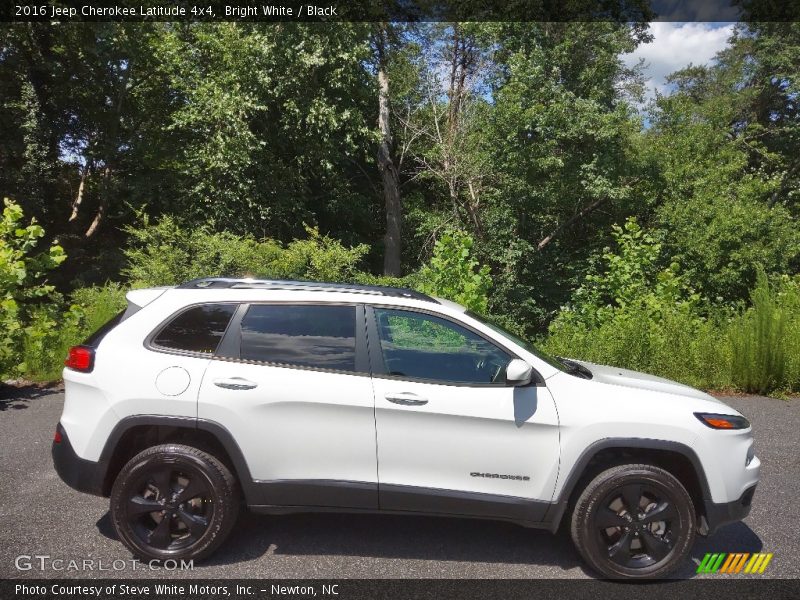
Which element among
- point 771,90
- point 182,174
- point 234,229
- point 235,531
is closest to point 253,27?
point 182,174

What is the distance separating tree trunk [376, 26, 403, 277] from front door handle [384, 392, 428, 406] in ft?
49.9

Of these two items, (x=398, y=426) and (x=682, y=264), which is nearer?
(x=398, y=426)

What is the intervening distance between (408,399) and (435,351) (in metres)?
0.43

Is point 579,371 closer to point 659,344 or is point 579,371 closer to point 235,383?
point 235,383

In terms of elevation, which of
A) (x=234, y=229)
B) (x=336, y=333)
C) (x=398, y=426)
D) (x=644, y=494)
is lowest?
(x=644, y=494)

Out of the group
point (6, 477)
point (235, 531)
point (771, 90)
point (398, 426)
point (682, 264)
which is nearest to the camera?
point (398, 426)

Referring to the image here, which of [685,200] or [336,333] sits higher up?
[685,200]

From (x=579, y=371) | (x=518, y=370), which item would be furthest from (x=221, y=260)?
(x=518, y=370)

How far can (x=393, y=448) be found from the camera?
11.1 ft

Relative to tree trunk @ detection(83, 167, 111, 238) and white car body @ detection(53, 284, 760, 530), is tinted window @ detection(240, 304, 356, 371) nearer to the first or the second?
white car body @ detection(53, 284, 760, 530)

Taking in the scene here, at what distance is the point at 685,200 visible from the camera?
1544 cm

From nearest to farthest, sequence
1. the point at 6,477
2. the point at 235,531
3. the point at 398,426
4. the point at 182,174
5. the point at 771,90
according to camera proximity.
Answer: the point at 398,426 < the point at 235,531 < the point at 6,477 < the point at 182,174 < the point at 771,90

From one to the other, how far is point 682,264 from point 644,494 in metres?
12.8

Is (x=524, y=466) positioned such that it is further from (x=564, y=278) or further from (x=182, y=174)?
(x=182, y=174)
